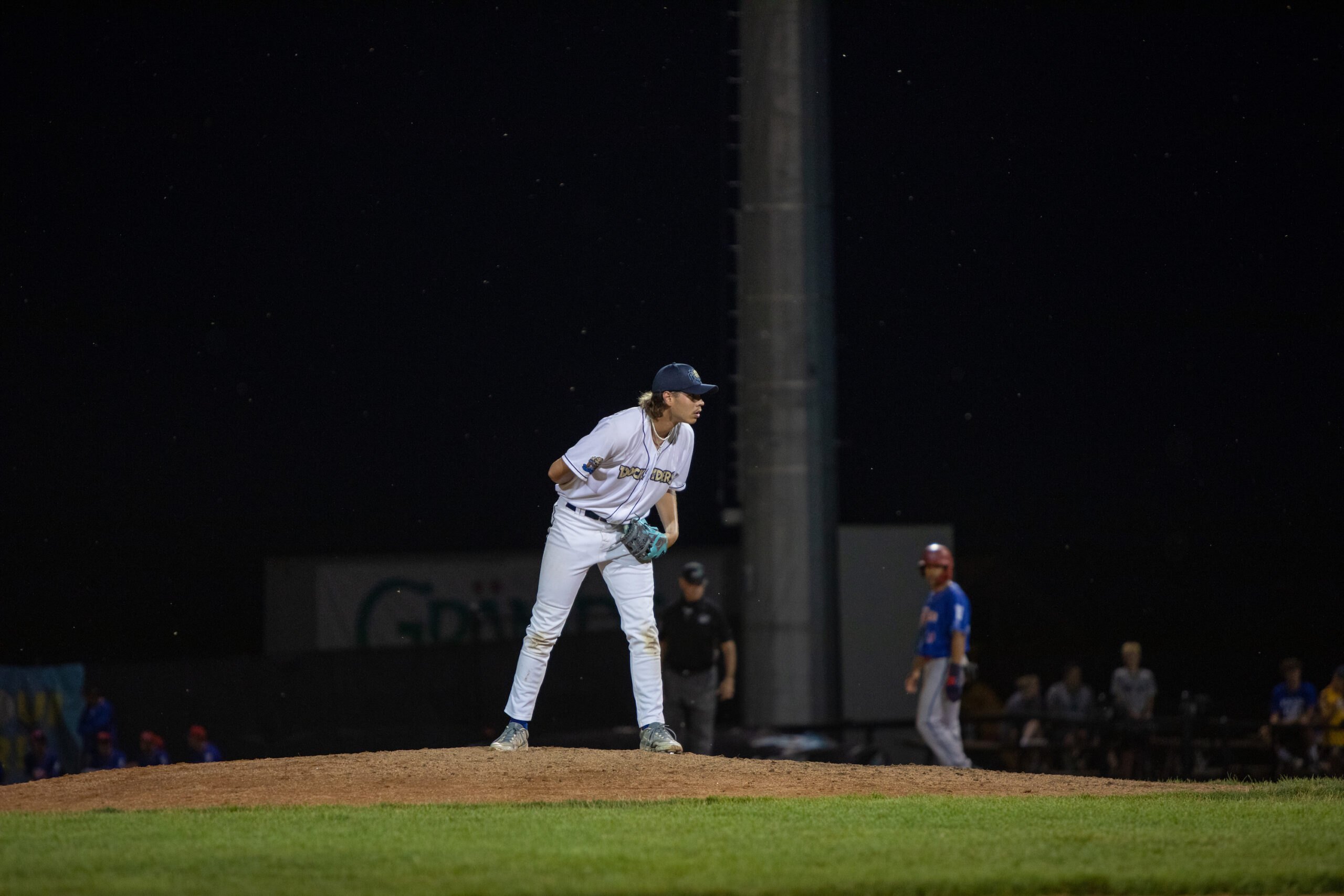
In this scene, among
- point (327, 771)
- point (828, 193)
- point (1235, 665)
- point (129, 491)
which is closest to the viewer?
point (327, 771)

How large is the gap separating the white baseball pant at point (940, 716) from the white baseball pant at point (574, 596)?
3528mm

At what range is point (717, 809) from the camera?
6.93m

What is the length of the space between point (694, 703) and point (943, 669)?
76.3 inches

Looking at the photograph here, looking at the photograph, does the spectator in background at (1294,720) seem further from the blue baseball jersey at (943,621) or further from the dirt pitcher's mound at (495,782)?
the dirt pitcher's mound at (495,782)

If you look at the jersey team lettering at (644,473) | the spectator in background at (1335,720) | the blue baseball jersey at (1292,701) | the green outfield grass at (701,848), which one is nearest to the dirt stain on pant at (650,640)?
the jersey team lettering at (644,473)

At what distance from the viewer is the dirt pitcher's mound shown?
740 cm

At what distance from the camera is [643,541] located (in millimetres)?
8336

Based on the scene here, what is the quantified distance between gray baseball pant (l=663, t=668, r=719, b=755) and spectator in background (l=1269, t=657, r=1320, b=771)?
454 centimetres

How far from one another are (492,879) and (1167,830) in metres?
2.93

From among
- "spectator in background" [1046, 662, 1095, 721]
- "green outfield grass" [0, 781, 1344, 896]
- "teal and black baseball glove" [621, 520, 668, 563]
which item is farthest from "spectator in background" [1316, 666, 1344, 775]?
"teal and black baseball glove" [621, 520, 668, 563]

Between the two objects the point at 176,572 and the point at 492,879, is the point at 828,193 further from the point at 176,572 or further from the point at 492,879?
the point at 176,572

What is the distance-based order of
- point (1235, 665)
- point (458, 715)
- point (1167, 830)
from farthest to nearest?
point (1235, 665) < point (458, 715) < point (1167, 830)

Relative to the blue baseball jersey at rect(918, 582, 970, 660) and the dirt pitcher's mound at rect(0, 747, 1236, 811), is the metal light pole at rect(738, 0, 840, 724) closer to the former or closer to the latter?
the blue baseball jersey at rect(918, 582, 970, 660)

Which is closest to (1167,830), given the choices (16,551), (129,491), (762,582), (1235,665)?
(762,582)
